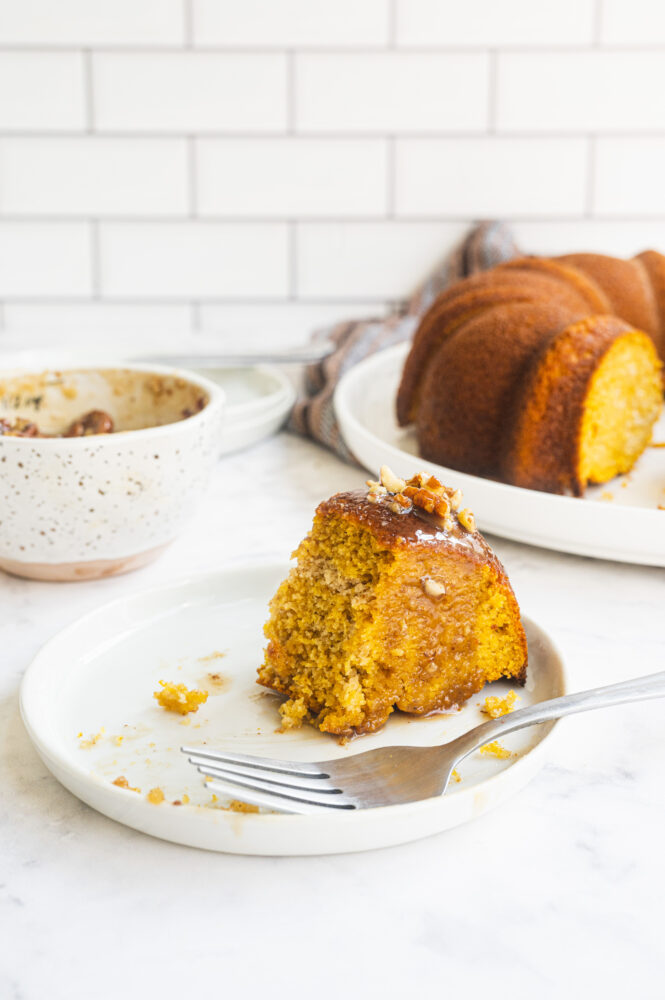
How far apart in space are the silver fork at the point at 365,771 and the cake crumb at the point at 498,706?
56 millimetres

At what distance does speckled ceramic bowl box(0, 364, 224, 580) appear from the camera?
33.0 inches

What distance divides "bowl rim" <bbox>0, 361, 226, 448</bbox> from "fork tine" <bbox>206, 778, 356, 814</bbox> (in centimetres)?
37

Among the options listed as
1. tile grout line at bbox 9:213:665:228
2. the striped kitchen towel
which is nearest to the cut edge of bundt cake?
the striped kitchen towel

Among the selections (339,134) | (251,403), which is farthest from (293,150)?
(251,403)

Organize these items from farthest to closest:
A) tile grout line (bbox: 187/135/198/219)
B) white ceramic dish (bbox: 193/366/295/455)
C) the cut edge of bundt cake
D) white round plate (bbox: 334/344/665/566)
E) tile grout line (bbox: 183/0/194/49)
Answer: tile grout line (bbox: 187/135/198/219)
tile grout line (bbox: 183/0/194/49)
white ceramic dish (bbox: 193/366/295/455)
the cut edge of bundt cake
white round plate (bbox: 334/344/665/566)

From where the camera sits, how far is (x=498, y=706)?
2.27 ft

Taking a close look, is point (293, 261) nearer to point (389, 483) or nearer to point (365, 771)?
point (389, 483)

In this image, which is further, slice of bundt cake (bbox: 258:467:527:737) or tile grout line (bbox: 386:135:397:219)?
tile grout line (bbox: 386:135:397:219)

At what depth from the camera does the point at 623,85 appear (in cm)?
188

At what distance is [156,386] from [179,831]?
59 cm

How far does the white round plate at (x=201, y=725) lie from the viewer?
547mm

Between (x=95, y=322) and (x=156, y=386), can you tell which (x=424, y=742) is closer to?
(x=156, y=386)

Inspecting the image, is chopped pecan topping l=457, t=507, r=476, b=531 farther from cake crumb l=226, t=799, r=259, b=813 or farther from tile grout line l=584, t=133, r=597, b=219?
tile grout line l=584, t=133, r=597, b=219

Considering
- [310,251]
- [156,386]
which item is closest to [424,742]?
[156,386]
